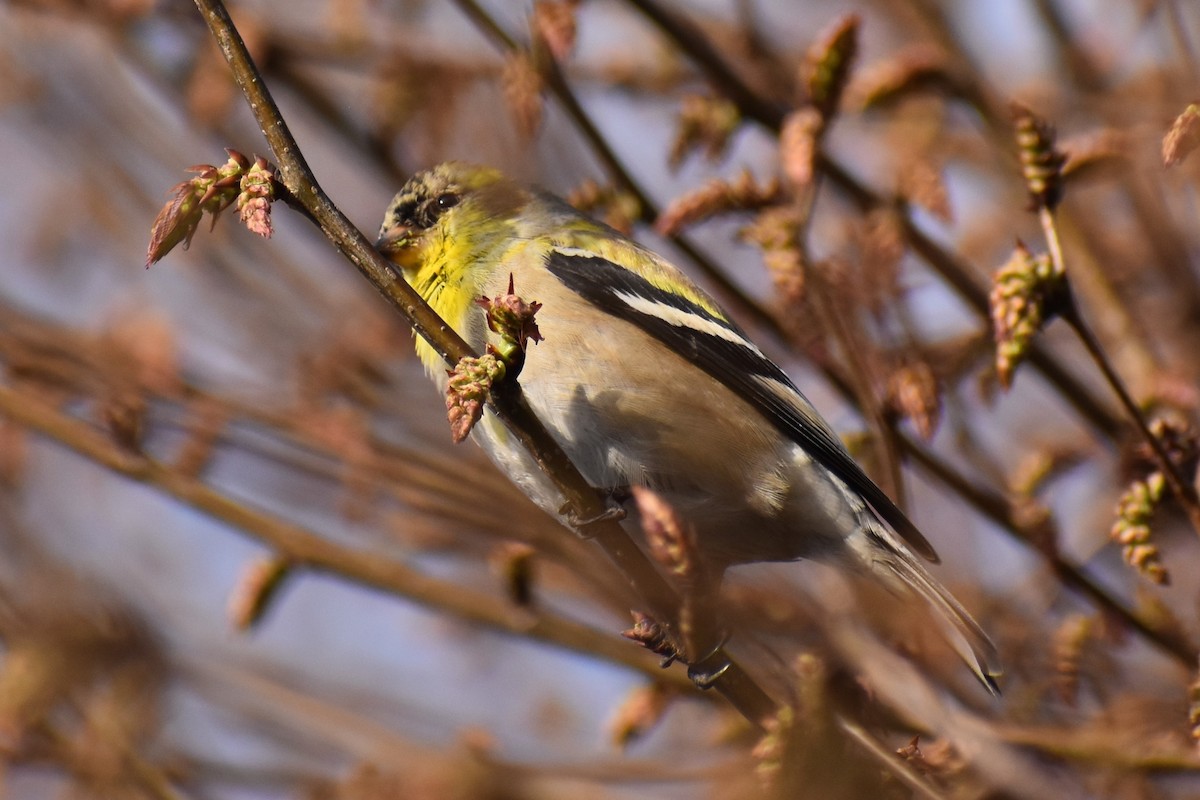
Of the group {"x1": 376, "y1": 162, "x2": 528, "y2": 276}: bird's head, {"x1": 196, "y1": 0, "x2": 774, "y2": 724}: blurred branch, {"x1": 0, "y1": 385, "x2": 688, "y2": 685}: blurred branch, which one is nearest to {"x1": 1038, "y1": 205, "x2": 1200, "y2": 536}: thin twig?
{"x1": 196, "y1": 0, "x2": 774, "y2": 724}: blurred branch

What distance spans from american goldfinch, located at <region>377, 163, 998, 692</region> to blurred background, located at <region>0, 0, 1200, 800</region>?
24 centimetres

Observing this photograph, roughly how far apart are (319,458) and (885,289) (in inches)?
81.0

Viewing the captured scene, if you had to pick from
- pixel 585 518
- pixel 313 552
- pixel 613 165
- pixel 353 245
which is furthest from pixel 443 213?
pixel 353 245

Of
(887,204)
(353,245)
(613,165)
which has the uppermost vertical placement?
(887,204)

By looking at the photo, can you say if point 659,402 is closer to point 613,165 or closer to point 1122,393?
point 613,165

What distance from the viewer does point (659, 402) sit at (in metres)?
4.54

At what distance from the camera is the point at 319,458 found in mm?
4254

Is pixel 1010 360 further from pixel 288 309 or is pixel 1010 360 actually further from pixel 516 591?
pixel 288 309

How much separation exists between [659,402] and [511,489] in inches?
26.1

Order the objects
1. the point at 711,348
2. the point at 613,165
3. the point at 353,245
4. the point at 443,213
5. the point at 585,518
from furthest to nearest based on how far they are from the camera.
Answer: the point at 443,213 < the point at 711,348 < the point at 613,165 < the point at 585,518 < the point at 353,245

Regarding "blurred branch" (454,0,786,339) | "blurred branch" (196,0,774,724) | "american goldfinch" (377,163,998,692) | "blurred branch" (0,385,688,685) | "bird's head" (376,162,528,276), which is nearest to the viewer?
"blurred branch" (196,0,774,724)

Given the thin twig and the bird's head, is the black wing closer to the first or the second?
the bird's head

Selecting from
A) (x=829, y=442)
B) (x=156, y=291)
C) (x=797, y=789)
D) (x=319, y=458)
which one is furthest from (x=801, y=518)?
(x=156, y=291)

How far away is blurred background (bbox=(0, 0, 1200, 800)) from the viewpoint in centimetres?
359
